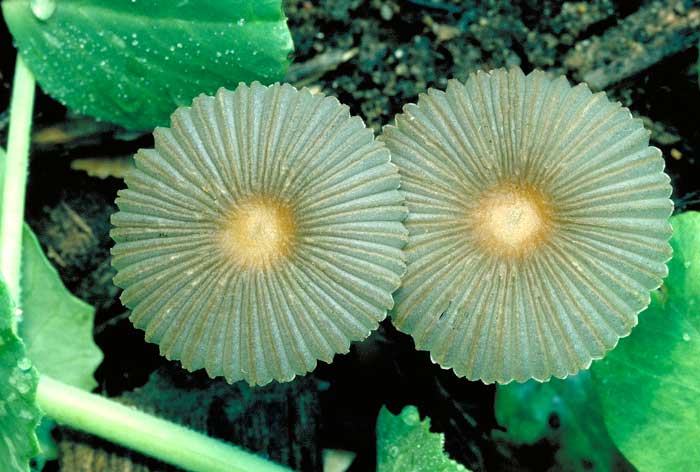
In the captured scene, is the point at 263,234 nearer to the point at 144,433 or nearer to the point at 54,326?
the point at 144,433

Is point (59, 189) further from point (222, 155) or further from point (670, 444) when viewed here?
point (670, 444)

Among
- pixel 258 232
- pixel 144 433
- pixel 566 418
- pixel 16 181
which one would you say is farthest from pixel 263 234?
pixel 566 418

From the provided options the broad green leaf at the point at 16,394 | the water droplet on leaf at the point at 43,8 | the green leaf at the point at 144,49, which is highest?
the water droplet on leaf at the point at 43,8

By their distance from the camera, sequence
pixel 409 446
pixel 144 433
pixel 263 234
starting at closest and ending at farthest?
pixel 263 234, pixel 409 446, pixel 144 433

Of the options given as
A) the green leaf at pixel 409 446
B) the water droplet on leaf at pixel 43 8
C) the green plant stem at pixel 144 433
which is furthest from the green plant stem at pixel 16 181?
the green leaf at pixel 409 446

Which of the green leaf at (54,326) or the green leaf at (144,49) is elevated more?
the green leaf at (144,49)

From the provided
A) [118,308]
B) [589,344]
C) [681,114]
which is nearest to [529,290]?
[589,344]

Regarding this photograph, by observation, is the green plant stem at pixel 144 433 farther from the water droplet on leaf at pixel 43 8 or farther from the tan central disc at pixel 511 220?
the water droplet on leaf at pixel 43 8
